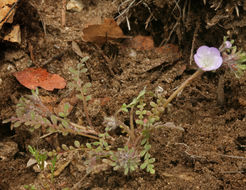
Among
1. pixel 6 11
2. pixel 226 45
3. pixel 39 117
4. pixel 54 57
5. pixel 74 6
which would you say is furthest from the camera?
pixel 74 6

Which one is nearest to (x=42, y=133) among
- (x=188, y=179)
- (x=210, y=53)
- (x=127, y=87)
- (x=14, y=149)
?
(x=14, y=149)

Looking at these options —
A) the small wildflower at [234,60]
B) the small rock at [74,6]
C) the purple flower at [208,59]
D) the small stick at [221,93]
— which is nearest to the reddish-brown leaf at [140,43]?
the small rock at [74,6]

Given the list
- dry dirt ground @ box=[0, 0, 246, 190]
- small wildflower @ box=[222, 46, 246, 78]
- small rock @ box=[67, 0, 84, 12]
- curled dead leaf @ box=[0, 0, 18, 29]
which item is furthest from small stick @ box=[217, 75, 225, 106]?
curled dead leaf @ box=[0, 0, 18, 29]

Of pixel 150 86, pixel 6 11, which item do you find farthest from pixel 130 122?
pixel 6 11

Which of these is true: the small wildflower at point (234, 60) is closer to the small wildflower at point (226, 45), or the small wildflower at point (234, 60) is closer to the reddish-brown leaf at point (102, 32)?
the small wildflower at point (226, 45)

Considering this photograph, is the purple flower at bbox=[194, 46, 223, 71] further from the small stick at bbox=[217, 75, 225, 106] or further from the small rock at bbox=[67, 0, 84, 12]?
the small rock at bbox=[67, 0, 84, 12]

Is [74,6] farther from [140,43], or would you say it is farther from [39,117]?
[39,117]
